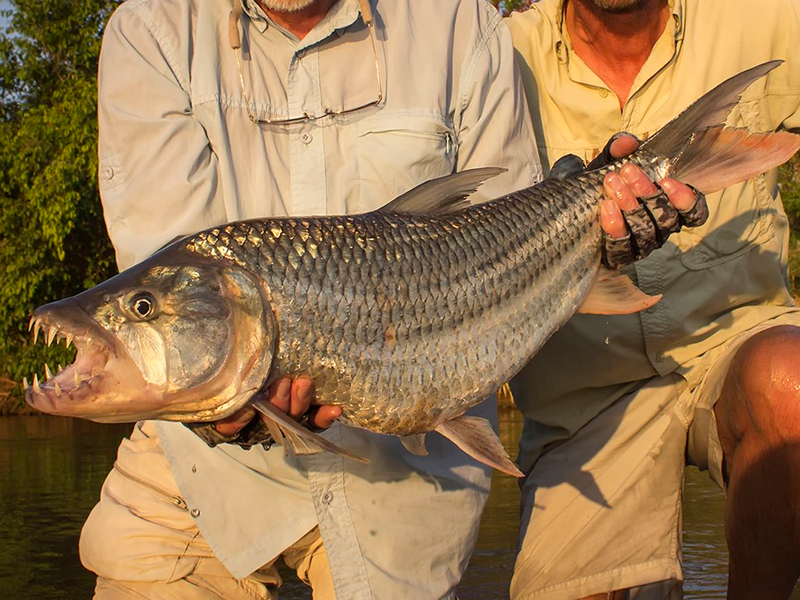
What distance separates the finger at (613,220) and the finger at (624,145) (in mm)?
219

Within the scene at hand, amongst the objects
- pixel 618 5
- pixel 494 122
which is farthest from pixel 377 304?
pixel 618 5

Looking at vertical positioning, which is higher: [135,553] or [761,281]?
[761,281]

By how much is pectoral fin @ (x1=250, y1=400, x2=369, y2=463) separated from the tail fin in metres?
1.50

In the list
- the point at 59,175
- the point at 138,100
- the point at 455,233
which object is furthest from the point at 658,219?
the point at 59,175

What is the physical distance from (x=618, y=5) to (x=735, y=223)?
1.03 metres

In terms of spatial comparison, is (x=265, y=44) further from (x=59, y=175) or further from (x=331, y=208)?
(x=59, y=175)

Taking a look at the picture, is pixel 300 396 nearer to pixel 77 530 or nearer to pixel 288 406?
pixel 288 406

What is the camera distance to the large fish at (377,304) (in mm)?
2832

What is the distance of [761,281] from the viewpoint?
4.57 meters

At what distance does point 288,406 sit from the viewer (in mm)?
3025

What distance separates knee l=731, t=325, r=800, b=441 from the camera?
3.84m

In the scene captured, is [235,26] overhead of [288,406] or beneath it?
overhead

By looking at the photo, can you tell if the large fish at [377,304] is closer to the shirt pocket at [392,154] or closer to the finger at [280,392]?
the finger at [280,392]

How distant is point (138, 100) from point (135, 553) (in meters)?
1.60
